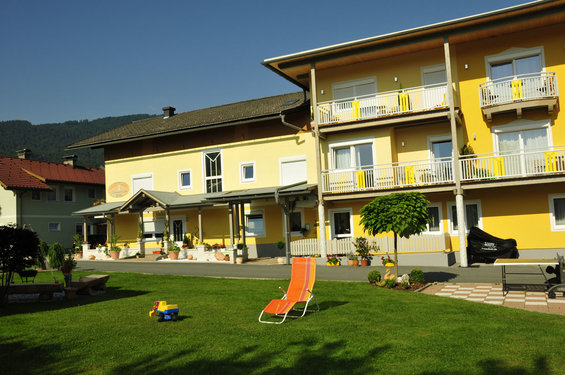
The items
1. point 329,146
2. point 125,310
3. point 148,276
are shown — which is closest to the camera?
point 125,310

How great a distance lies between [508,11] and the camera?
17891 mm

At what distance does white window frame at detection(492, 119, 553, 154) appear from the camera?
19.1 metres

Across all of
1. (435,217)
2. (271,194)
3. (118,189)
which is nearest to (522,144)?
(435,217)

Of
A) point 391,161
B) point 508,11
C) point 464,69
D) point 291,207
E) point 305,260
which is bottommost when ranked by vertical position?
point 305,260

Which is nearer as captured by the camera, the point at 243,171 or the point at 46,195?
the point at 243,171

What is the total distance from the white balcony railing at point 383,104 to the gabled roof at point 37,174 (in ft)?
74.8

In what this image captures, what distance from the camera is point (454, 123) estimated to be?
1878 centimetres

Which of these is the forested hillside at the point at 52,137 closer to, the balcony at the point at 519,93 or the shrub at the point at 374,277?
the balcony at the point at 519,93

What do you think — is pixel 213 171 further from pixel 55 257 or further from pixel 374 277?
pixel 374 277

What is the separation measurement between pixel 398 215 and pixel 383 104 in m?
10.2

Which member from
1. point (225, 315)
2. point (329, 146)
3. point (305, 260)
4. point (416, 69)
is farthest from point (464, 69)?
point (225, 315)

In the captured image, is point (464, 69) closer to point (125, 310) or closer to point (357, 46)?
point (357, 46)

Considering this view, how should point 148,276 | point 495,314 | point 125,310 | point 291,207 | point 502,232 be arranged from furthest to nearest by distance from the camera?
1. point 291,207
2. point 502,232
3. point 148,276
4. point 125,310
5. point 495,314

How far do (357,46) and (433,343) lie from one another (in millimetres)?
16097
